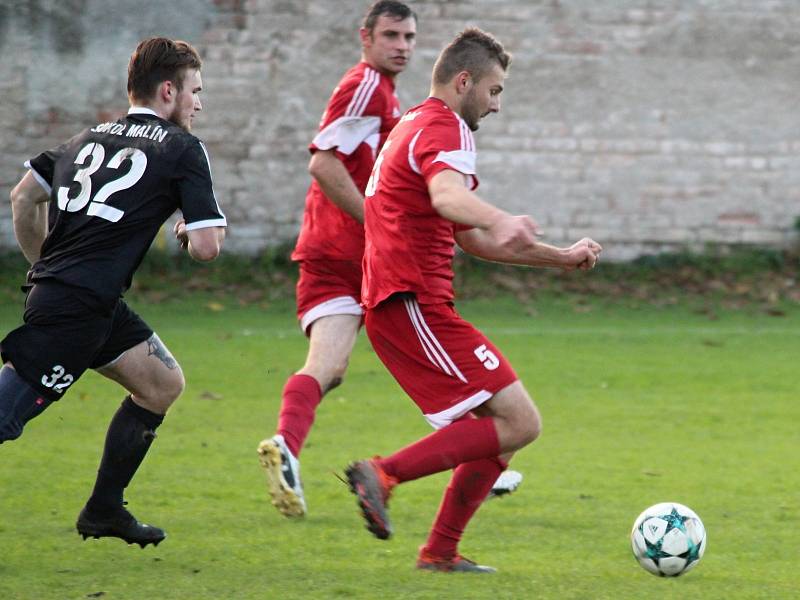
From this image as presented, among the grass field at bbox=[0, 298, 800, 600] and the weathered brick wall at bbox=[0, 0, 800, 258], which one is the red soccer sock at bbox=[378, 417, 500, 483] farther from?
the weathered brick wall at bbox=[0, 0, 800, 258]

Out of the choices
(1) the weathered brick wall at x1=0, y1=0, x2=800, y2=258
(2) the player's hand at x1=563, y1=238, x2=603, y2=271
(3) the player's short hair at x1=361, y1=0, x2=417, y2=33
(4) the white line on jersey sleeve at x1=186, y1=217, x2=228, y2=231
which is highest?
(1) the weathered brick wall at x1=0, y1=0, x2=800, y2=258

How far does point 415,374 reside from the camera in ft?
15.7

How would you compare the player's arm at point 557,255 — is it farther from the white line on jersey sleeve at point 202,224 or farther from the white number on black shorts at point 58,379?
the white number on black shorts at point 58,379

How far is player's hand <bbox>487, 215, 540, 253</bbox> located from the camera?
13.6 ft

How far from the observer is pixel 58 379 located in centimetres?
454

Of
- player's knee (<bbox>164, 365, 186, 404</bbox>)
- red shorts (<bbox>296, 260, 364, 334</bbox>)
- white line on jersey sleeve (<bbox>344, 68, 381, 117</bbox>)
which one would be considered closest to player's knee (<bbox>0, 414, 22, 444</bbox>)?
player's knee (<bbox>164, 365, 186, 404</bbox>)

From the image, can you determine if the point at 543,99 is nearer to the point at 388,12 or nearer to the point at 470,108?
the point at 388,12

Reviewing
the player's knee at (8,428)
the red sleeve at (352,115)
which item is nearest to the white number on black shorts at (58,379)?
the player's knee at (8,428)

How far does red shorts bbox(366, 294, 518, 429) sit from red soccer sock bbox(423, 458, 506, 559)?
0.22 metres

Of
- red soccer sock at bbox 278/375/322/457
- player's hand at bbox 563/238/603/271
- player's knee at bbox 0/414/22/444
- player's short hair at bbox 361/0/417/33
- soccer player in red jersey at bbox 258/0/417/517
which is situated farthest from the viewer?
player's short hair at bbox 361/0/417/33

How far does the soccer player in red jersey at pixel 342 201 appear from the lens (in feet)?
20.5

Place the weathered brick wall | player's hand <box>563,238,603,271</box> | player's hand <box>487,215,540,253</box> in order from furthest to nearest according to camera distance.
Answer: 1. the weathered brick wall
2. player's hand <box>563,238,603,271</box>
3. player's hand <box>487,215,540,253</box>

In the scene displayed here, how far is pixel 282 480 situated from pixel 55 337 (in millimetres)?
1282

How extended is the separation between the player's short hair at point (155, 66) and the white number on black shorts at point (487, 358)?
1.39m
